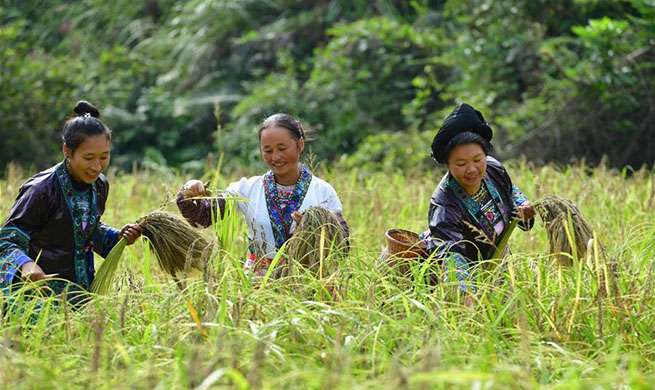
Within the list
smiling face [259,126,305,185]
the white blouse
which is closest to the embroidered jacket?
the white blouse

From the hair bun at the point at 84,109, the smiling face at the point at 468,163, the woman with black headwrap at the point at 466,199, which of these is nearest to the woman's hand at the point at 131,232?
the hair bun at the point at 84,109

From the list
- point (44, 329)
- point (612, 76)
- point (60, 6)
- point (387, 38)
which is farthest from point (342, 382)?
point (60, 6)

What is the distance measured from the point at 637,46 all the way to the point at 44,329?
6264mm

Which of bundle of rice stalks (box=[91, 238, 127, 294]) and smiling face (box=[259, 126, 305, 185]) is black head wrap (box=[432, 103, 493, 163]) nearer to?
smiling face (box=[259, 126, 305, 185])

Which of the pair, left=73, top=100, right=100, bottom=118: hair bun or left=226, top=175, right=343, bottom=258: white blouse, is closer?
left=73, top=100, right=100, bottom=118: hair bun

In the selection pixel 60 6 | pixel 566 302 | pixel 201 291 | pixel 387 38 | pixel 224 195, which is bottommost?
pixel 566 302

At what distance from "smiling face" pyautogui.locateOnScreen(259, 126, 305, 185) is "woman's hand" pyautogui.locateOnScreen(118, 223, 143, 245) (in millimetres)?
596

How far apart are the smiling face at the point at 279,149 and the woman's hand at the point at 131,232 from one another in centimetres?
60

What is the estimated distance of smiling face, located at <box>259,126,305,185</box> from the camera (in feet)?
11.1

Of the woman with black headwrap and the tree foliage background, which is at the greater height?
the tree foliage background

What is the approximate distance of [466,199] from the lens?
3256mm

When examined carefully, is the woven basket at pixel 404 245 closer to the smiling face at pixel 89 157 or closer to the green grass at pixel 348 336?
the green grass at pixel 348 336

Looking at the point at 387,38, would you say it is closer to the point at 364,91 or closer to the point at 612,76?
the point at 364,91

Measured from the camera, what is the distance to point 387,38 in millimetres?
9625
